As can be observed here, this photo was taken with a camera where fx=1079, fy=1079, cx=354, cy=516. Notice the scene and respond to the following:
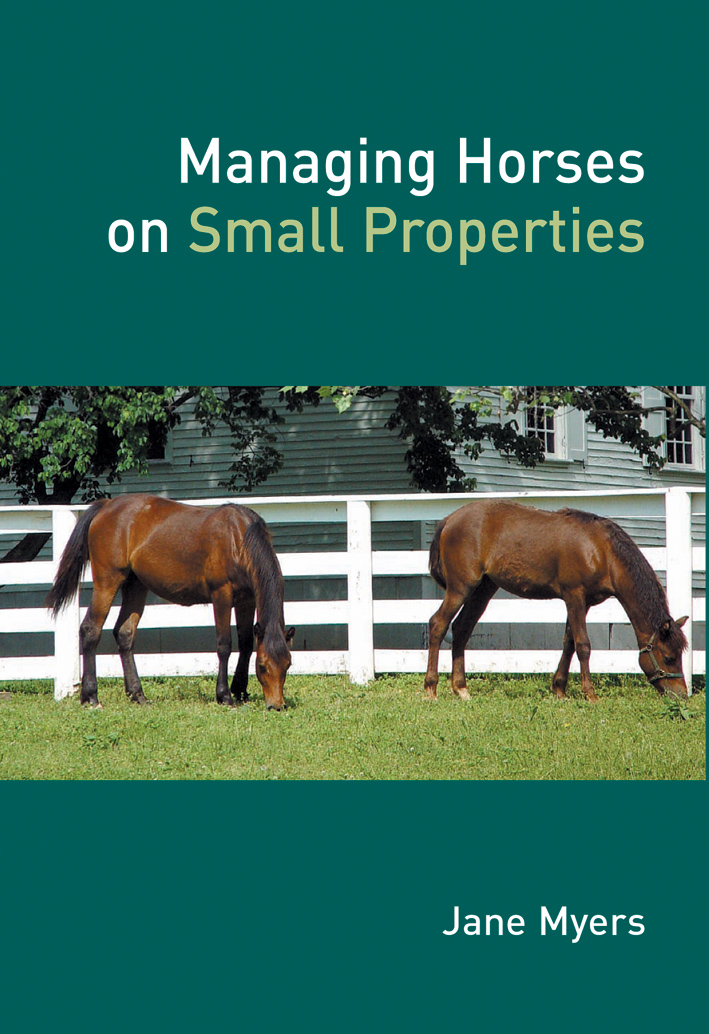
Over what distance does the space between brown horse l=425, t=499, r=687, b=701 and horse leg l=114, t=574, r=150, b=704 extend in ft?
8.41

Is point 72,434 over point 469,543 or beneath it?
over

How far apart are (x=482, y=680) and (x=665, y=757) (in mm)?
3469

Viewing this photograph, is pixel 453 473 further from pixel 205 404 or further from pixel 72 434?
pixel 72 434

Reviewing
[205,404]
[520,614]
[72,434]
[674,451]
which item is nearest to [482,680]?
[520,614]

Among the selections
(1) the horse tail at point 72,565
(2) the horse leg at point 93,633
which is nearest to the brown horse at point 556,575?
(2) the horse leg at point 93,633

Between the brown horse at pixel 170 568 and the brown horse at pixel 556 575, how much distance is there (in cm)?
159

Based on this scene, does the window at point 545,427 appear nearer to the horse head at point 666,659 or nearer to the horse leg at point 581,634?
the horse leg at point 581,634

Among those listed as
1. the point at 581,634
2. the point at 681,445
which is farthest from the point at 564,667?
the point at 681,445

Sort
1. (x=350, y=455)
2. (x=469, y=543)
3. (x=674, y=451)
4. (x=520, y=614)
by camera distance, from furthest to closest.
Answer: (x=674, y=451) < (x=350, y=455) < (x=520, y=614) < (x=469, y=543)

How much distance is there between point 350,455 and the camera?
1595 centimetres

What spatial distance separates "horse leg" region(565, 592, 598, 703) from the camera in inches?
352

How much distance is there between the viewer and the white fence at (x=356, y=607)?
10102mm

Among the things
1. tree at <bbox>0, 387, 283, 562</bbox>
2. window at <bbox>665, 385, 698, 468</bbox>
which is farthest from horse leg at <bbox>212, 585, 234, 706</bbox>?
window at <bbox>665, 385, 698, 468</bbox>
